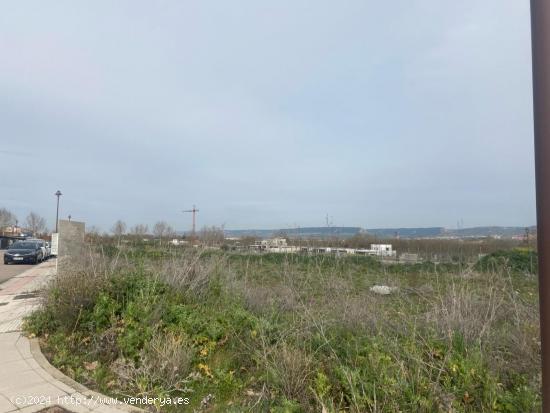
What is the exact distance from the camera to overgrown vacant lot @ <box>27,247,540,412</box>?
351cm

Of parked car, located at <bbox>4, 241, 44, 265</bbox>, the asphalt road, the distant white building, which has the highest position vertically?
the distant white building

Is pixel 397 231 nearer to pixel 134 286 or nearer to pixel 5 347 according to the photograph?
pixel 134 286

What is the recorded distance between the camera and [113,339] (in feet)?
17.4

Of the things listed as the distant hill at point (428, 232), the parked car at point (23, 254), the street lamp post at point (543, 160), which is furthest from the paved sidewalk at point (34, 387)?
the parked car at point (23, 254)

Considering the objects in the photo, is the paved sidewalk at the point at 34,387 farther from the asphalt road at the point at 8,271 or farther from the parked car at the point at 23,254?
the parked car at the point at 23,254

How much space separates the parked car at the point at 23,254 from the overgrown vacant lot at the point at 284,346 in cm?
2350

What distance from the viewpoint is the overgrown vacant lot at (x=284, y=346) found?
3506mm

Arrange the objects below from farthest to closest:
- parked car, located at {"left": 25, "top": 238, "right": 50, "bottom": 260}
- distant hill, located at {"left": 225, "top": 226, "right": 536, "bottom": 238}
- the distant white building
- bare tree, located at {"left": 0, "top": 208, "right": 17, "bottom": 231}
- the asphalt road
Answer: bare tree, located at {"left": 0, "top": 208, "right": 17, "bottom": 231} < parked car, located at {"left": 25, "top": 238, "right": 50, "bottom": 260} < the distant white building < the asphalt road < distant hill, located at {"left": 225, "top": 226, "right": 536, "bottom": 238}

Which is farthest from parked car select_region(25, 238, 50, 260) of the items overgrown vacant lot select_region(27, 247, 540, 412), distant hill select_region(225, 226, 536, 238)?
overgrown vacant lot select_region(27, 247, 540, 412)

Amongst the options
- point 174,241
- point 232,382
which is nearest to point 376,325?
point 232,382

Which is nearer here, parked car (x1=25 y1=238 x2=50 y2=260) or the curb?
the curb

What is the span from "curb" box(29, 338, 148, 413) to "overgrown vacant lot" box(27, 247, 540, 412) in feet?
0.48

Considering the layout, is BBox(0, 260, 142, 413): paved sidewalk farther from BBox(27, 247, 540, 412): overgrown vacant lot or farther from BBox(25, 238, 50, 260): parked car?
BBox(25, 238, 50, 260): parked car

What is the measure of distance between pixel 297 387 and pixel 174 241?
8717 millimetres
